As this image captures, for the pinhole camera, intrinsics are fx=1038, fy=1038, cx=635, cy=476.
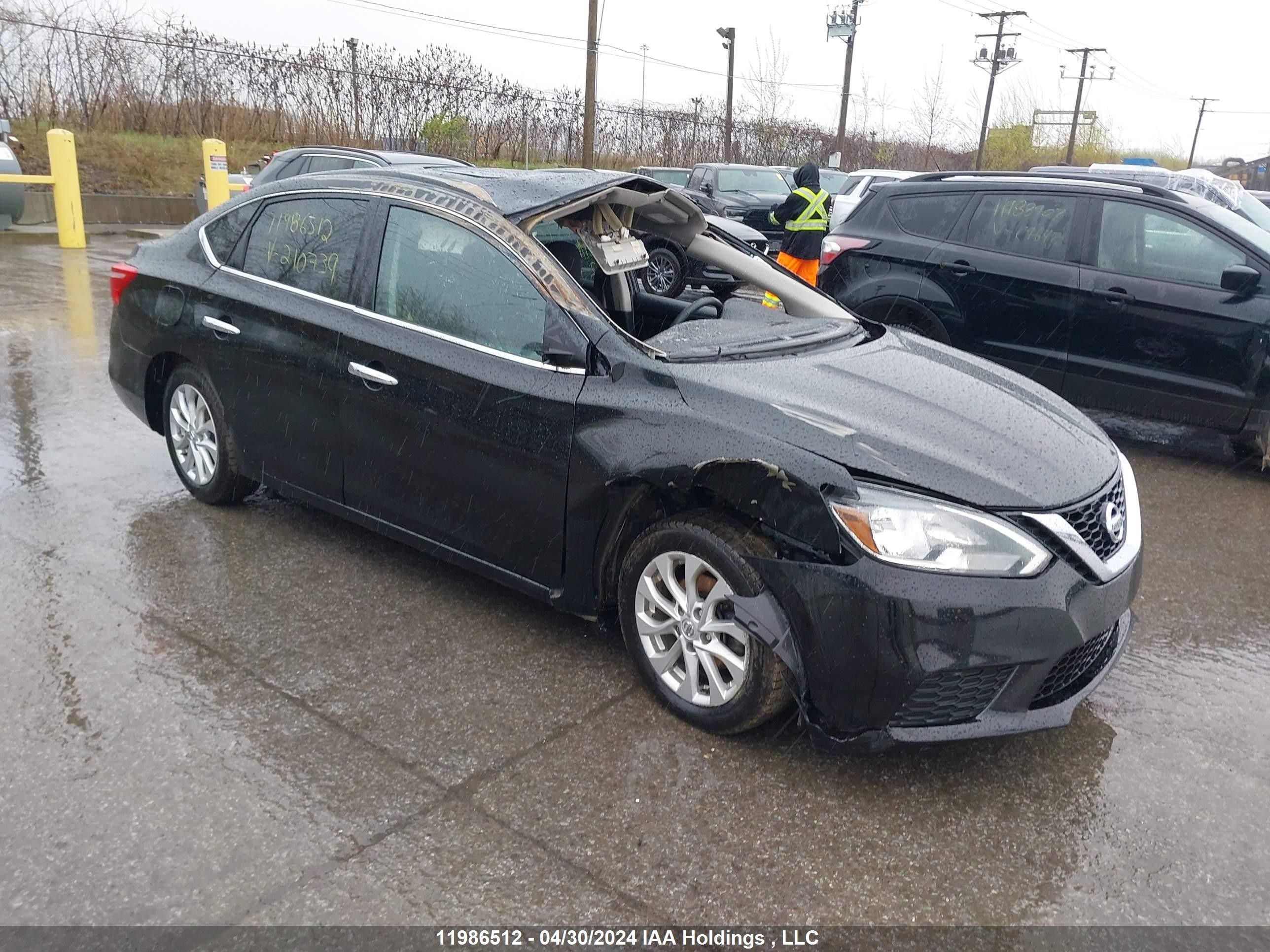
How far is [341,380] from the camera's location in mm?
4160

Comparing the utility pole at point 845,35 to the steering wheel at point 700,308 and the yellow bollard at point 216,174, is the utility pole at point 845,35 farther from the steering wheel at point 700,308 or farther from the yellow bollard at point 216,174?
the steering wheel at point 700,308

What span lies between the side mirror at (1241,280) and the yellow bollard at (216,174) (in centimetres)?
1485

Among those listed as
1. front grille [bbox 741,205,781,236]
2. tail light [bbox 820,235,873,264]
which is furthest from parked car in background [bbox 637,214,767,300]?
front grille [bbox 741,205,781,236]

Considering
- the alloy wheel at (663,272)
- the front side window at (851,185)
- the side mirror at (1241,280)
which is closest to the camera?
the side mirror at (1241,280)

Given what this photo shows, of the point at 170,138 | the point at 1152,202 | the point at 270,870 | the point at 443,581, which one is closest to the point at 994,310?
the point at 1152,202

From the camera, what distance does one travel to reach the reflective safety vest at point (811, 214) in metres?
10.5

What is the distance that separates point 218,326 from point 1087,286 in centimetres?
533

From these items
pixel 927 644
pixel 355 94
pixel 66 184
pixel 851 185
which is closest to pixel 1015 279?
pixel 927 644

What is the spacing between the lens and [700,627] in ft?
10.8

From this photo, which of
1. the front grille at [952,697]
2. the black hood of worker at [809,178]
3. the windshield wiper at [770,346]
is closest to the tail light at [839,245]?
the black hood of worker at [809,178]

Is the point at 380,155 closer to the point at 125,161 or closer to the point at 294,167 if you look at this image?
the point at 294,167

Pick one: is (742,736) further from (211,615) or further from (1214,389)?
(1214,389)

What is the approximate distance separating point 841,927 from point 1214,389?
204 inches

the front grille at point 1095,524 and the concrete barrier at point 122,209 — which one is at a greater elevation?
the front grille at point 1095,524
